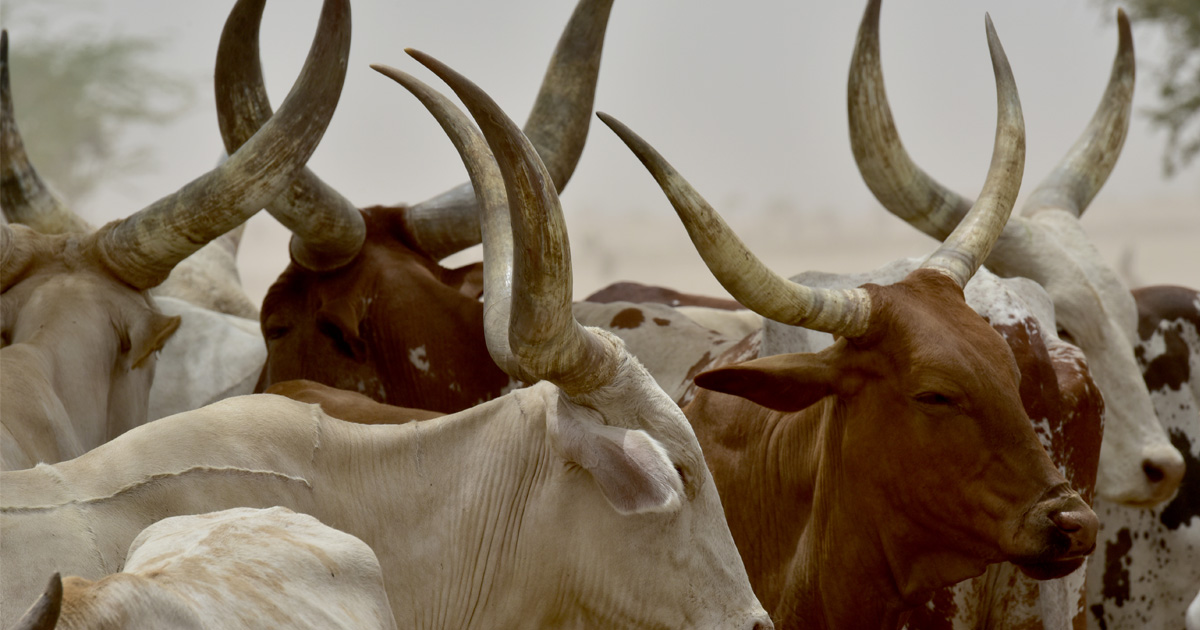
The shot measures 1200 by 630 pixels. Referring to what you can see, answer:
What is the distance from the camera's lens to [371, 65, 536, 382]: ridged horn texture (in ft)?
10.4

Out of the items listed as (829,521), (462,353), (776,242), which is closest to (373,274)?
(462,353)

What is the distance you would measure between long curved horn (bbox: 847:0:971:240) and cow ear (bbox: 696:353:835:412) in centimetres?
122

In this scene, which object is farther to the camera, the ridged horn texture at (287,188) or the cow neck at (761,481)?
the ridged horn texture at (287,188)

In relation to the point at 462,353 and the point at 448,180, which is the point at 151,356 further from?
the point at 448,180

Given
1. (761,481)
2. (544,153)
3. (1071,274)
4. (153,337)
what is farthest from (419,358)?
(1071,274)

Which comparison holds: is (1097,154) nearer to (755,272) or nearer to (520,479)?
(755,272)

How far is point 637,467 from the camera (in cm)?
273

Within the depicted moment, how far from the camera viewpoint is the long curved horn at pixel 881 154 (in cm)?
443

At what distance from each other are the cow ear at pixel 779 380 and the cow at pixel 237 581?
123 cm

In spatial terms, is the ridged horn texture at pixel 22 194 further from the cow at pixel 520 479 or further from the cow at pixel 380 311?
the cow at pixel 520 479

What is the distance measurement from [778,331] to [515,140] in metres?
1.60

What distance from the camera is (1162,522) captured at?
16.0 feet

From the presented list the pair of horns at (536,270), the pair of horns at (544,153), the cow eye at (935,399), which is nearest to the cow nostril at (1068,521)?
the cow eye at (935,399)

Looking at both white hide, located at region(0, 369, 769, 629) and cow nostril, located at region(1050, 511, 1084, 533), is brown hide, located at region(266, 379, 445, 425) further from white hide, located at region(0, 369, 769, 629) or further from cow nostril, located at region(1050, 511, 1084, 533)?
cow nostril, located at region(1050, 511, 1084, 533)
